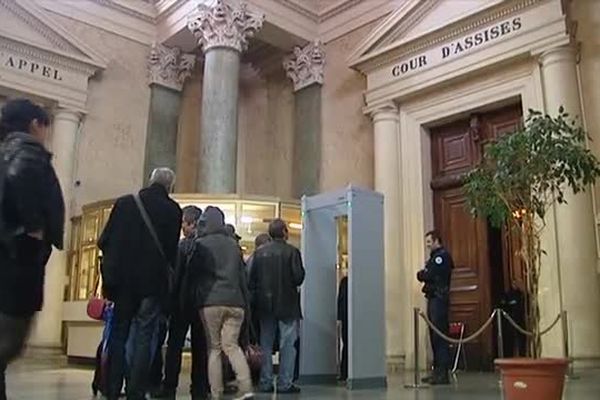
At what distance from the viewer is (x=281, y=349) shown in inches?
230

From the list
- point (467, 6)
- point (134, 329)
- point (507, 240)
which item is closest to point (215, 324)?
point (134, 329)

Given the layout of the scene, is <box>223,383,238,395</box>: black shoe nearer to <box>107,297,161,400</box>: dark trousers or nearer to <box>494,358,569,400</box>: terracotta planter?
Result: <box>107,297,161,400</box>: dark trousers

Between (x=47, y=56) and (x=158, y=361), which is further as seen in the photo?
(x=47, y=56)

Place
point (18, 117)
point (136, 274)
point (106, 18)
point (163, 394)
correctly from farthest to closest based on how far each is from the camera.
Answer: point (106, 18) < point (163, 394) < point (136, 274) < point (18, 117)

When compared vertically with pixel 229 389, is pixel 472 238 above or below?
above

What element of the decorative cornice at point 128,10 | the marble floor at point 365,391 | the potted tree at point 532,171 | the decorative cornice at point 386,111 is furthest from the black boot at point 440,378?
the decorative cornice at point 128,10

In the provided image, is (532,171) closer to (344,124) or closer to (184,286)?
(184,286)

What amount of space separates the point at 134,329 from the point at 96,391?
1.32 m

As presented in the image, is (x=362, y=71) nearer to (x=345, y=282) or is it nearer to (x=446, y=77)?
(x=446, y=77)

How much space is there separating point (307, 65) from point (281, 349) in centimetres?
808

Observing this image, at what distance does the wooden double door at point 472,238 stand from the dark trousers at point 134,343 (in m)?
6.27

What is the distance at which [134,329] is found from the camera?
439cm

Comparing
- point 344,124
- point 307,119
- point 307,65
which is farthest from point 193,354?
point 307,65

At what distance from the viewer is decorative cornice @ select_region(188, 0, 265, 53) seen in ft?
38.2
